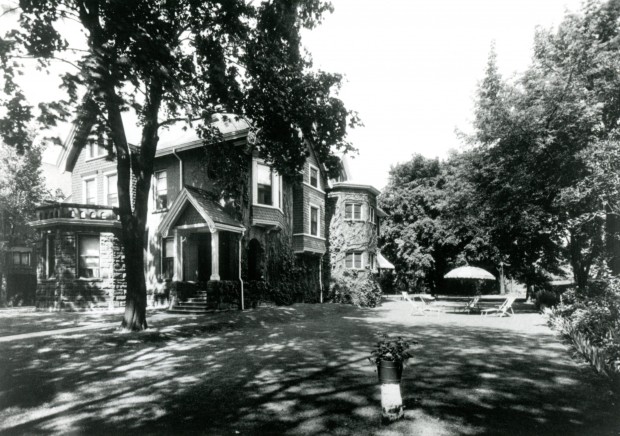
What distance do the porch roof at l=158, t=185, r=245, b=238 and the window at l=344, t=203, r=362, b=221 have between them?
1168 centimetres

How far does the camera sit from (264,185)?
23.0m

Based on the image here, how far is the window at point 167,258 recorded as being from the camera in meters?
23.4

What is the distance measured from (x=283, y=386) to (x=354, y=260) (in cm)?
2374

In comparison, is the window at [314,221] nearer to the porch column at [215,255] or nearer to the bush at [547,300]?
the porch column at [215,255]

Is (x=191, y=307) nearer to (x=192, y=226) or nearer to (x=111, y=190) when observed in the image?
(x=192, y=226)

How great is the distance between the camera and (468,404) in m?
6.48

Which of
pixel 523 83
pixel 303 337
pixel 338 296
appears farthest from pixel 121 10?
pixel 338 296

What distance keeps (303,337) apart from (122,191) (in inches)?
277

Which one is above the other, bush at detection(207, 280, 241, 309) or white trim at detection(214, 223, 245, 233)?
white trim at detection(214, 223, 245, 233)

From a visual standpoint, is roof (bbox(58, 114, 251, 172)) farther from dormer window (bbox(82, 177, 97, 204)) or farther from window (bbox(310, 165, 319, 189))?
window (bbox(310, 165, 319, 189))

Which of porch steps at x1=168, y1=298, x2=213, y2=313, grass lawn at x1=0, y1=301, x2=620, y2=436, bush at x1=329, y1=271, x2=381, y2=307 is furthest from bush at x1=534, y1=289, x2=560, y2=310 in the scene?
porch steps at x1=168, y1=298, x2=213, y2=313

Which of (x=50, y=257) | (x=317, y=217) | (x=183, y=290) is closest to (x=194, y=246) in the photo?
(x=183, y=290)

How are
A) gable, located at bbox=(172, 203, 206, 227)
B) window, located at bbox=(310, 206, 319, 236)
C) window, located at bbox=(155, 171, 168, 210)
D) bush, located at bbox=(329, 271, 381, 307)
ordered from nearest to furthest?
gable, located at bbox=(172, 203, 206, 227), window, located at bbox=(155, 171, 168, 210), bush, located at bbox=(329, 271, 381, 307), window, located at bbox=(310, 206, 319, 236)

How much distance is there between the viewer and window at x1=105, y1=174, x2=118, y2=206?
25.5 meters
